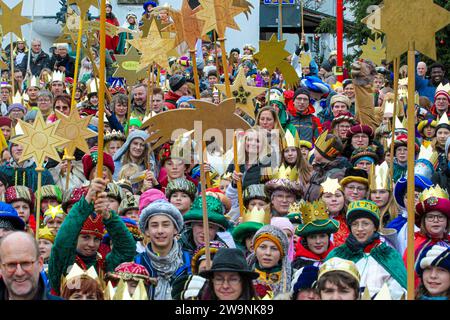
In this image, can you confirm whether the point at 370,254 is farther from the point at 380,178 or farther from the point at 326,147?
the point at 326,147

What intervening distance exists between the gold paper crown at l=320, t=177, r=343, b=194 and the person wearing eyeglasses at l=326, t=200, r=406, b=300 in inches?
51.5

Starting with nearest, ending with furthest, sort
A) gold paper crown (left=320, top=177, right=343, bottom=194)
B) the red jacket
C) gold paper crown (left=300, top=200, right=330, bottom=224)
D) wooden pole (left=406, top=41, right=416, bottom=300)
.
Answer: wooden pole (left=406, top=41, right=416, bottom=300) → gold paper crown (left=300, top=200, right=330, bottom=224) → gold paper crown (left=320, top=177, right=343, bottom=194) → the red jacket

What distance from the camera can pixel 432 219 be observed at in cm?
969

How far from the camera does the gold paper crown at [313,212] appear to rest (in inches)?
382

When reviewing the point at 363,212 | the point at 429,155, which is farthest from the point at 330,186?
the point at 429,155

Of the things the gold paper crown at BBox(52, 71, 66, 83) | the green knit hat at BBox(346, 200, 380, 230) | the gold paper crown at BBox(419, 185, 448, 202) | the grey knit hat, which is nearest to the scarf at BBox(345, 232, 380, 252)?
the green knit hat at BBox(346, 200, 380, 230)

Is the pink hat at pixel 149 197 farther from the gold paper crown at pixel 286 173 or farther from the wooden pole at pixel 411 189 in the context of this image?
the wooden pole at pixel 411 189

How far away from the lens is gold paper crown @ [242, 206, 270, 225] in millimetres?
9914

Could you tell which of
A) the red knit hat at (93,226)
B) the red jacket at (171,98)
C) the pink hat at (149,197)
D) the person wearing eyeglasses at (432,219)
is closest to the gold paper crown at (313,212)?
the person wearing eyeglasses at (432,219)

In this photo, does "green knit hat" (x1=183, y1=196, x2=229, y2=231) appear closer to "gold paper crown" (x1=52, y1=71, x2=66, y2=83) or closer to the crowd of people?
the crowd of people

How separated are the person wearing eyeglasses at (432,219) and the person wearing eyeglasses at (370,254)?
408 millimetres

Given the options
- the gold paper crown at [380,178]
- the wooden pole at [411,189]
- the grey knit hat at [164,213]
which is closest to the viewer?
the wooden pole at [411,189]

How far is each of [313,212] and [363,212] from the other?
46cm

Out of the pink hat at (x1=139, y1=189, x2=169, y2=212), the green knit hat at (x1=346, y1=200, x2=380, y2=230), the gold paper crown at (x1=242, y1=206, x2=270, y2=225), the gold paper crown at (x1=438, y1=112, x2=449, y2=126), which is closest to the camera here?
the green knit hat at (x1=346, y1=200, x2=380, y2=230)
